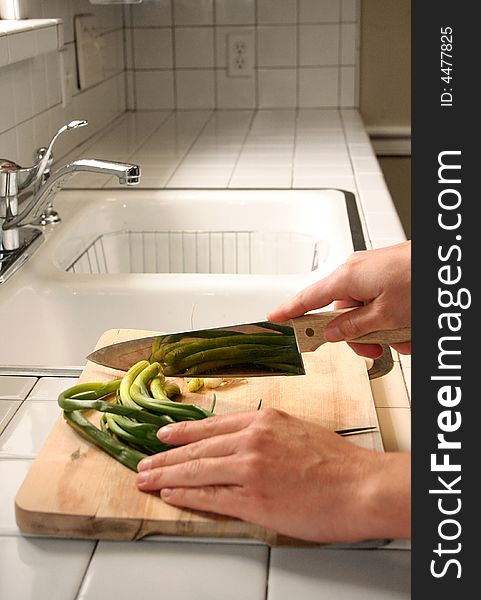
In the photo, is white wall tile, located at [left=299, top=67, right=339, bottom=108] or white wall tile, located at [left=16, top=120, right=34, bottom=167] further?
white wall tile, located at [left=299, top=67, right=339, bottom=108]

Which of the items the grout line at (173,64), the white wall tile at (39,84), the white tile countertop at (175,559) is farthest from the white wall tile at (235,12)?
the white tile countertop at (175,559)

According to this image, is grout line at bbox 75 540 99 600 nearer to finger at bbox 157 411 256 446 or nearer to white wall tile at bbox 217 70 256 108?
finger at bbox 157 411 256 446

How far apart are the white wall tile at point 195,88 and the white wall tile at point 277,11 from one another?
0.22 meters

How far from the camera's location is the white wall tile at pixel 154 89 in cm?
273

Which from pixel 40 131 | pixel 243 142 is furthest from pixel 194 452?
pixel 243 142

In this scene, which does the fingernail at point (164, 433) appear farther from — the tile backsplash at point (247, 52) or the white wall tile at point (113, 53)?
the tile backsplash at point (247, 52)

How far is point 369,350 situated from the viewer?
3.12ft

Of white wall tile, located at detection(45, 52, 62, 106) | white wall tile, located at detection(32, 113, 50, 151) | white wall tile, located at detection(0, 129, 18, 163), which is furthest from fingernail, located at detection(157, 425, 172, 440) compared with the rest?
white wall tile, located at detection(45, 52, 62, 106)

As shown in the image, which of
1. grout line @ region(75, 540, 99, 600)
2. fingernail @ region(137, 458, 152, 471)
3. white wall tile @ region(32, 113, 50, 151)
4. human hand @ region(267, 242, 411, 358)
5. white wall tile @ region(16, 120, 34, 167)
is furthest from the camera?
white wall tile @ region(32, 113, 50, 151)

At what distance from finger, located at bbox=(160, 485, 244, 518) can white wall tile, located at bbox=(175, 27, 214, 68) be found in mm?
2193

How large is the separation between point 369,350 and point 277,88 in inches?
74.5

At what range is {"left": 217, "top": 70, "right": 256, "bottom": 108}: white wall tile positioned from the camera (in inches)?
107

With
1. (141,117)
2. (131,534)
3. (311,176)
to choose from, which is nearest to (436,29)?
(131,534)

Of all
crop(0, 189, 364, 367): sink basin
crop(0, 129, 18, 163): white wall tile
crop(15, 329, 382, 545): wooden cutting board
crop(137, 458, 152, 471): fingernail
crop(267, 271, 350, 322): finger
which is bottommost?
crop(0, 189, 364, 367): sink basin
